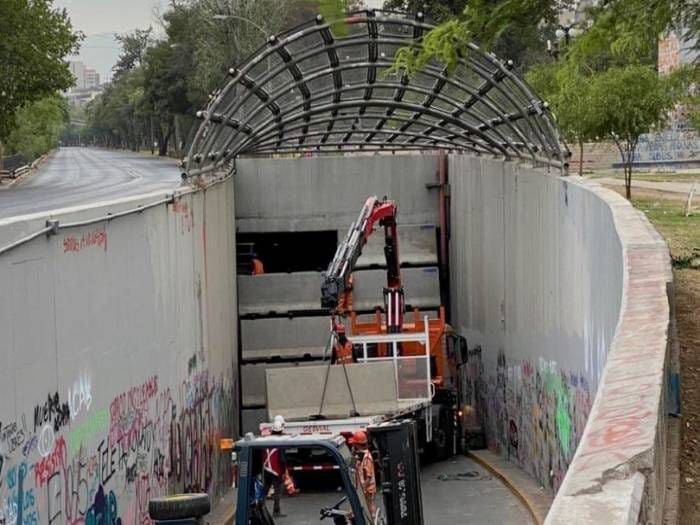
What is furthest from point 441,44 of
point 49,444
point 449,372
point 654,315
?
point 449,372

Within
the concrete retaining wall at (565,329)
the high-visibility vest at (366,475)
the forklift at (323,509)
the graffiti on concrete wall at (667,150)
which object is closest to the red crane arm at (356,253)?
the concrete retaining wall at (565,329)

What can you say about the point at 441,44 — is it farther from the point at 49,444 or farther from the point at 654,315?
the point at 49,444

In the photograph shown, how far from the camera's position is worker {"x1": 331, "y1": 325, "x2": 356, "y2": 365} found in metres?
23.6

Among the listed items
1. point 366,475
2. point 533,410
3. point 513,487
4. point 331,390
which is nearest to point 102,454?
point 366,475

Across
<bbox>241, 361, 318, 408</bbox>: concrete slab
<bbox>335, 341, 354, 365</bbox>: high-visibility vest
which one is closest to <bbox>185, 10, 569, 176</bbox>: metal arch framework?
<bbox>335, 341, 354, 365</bbox>: high-visibility vest

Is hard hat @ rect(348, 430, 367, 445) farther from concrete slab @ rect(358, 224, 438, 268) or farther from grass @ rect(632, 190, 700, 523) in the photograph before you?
concrete slab @ rect(358, 224, 438, 268)

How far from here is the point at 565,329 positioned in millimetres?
Result: 18734

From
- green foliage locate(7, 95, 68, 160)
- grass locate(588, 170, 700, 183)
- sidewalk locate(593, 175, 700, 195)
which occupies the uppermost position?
green foliage locate(7, 95, 68, 160)

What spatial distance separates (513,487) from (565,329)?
4516 millimetres

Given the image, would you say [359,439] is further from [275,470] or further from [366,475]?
[275,470]

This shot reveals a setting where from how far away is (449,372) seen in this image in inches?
1038

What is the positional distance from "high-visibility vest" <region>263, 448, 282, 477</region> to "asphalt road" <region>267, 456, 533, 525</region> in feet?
20.4

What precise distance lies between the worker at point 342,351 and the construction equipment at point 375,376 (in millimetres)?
96

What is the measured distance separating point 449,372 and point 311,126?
24.3 feet
